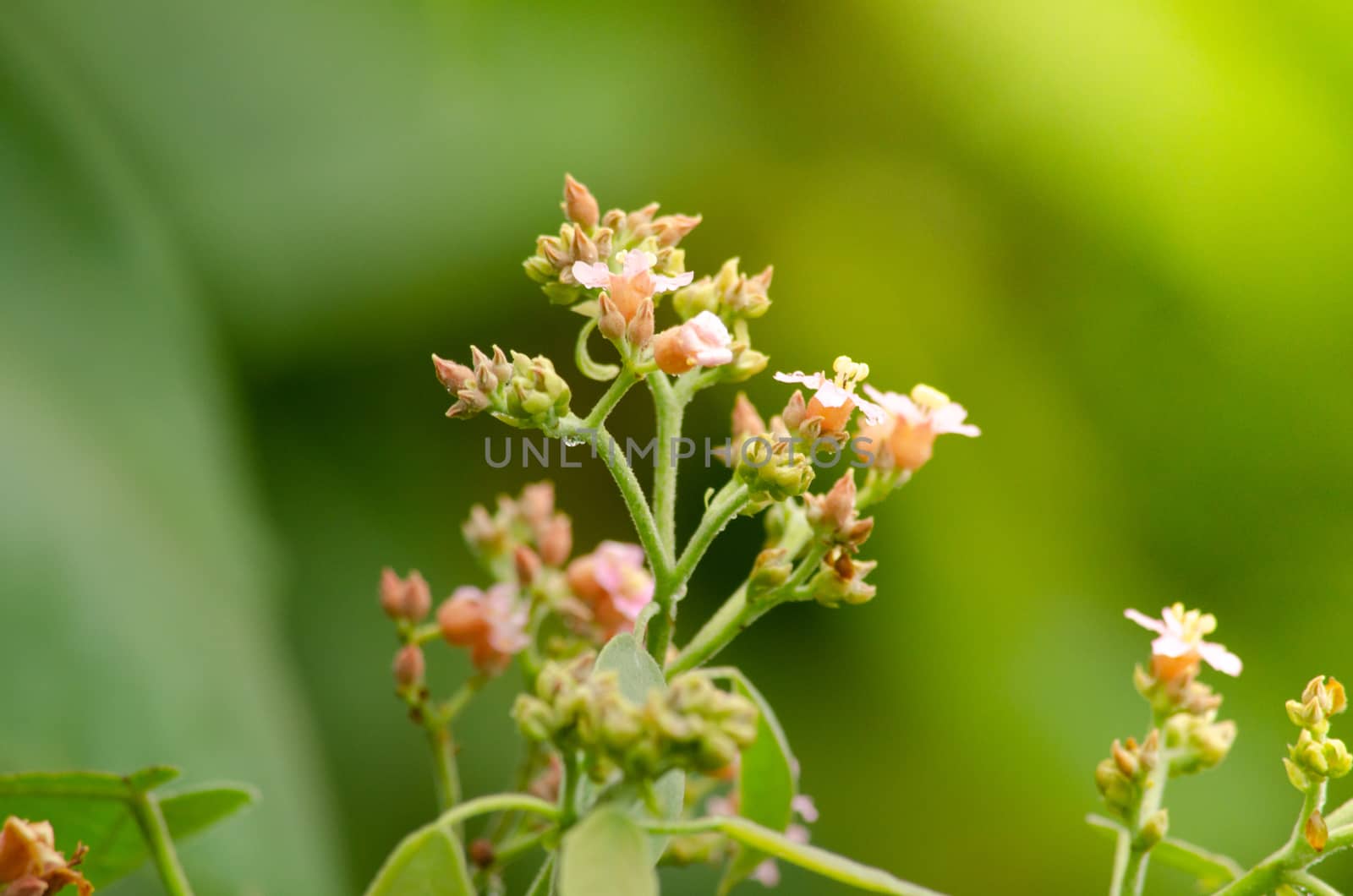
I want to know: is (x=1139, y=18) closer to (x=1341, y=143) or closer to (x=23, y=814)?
(x=1341, y=143)

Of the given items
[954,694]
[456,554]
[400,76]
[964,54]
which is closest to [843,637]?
[954,694]

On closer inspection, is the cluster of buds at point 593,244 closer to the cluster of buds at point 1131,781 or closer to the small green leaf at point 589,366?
the small green leaf at point 589,366

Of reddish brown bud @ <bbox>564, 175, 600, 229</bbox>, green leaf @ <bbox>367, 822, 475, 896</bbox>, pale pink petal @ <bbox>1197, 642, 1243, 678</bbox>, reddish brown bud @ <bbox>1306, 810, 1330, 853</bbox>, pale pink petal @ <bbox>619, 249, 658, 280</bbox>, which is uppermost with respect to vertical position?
reddish brown bud @ <bbox>564, 175, 600, 229</bbox>

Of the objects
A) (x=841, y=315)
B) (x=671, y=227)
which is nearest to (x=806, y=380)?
(x=671, y=227)

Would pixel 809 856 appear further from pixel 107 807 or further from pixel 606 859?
pixel 107 807

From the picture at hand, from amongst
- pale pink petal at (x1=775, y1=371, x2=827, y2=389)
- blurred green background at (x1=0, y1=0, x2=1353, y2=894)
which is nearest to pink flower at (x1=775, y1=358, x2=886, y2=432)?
pale pink petal at (x1=775, y1=371, x2=827, y2=389)

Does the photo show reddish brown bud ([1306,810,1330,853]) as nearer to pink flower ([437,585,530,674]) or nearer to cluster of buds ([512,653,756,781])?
cluster of buds ([512,653,756,781])
